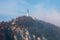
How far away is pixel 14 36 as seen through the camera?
14875 centimetres

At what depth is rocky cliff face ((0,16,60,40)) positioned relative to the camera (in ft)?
486

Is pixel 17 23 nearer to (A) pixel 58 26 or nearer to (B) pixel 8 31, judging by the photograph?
(B) pixel 8 31

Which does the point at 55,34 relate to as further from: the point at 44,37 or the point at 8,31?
the point at 8,31

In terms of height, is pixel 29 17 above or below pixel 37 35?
above

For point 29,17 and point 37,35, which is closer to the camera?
point 37,35

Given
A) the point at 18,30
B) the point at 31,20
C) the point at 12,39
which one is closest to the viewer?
the point at 12,39

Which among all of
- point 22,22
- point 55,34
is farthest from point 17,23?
point 55,34

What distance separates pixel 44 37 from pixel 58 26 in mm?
21969

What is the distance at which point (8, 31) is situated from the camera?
148 metres

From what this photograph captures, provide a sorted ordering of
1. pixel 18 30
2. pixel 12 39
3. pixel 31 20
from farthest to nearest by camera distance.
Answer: pixel 31 20
pixel 18 30
pixel 12 39

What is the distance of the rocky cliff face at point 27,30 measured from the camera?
148000 millimetres

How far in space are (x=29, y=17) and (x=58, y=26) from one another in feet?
74.4

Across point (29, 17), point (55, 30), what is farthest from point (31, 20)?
point (55, 30)

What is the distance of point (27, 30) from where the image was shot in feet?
520
